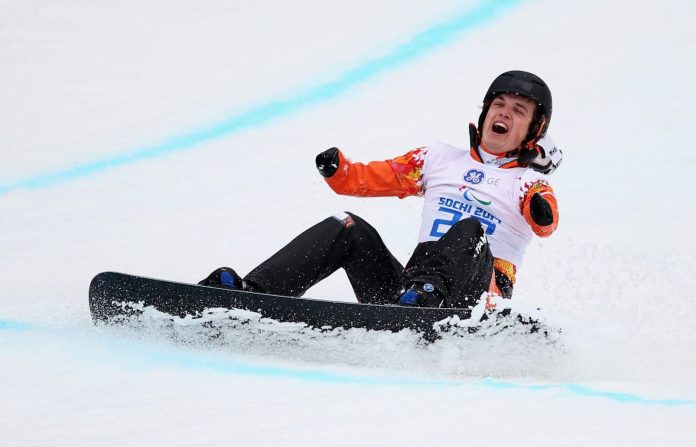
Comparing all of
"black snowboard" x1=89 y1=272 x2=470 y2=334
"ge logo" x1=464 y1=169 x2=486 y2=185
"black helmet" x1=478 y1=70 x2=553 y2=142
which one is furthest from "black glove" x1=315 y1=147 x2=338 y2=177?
"black snowboard" x1=89 y1=272 x2=470 y2=334

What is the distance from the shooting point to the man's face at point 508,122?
340 centimetres

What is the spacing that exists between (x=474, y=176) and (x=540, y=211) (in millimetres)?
325

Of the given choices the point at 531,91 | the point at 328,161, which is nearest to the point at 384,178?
the point at 328,161

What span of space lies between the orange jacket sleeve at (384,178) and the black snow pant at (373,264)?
0.33m

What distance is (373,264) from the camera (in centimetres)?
319

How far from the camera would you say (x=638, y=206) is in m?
4.85

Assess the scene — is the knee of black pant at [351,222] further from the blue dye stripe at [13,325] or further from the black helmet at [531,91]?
the blue dye stripe at [13,325]

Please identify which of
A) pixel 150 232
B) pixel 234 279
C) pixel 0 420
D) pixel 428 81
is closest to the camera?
pixel 0 420

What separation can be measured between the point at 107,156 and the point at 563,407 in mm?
3754

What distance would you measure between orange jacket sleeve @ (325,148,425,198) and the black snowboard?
854mm

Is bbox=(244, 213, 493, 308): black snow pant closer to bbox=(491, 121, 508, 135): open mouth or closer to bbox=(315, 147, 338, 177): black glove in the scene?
bbox=(315, 147, 338, 177): black glove

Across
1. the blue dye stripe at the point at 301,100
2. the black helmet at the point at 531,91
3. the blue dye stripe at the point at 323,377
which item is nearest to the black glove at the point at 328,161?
the black helmet at the point at 531,91

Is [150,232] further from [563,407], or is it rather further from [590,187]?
[563,407]

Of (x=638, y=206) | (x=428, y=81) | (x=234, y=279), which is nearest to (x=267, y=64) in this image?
(x=428, y=81)
